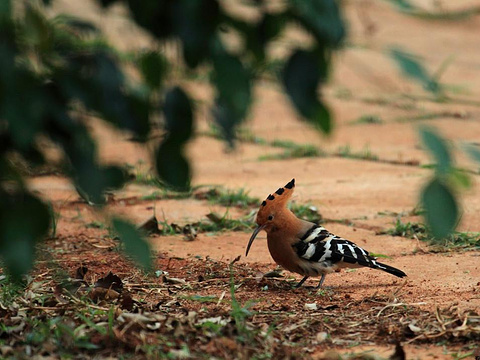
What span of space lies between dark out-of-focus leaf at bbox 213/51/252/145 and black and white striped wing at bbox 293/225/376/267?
110 inches

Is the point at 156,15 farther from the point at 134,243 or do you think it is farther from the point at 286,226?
the point at 286,226

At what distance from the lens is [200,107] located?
198 centimetres

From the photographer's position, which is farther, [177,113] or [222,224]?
[222,224]

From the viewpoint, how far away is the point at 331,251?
15.2ft

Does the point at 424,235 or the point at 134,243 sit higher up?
the point at 134,243

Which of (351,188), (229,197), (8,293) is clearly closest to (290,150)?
(351,188)

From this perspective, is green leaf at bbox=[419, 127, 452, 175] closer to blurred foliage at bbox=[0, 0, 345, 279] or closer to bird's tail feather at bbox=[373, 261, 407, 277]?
blurred foliage at bbox=[0, 0, 345, 279]

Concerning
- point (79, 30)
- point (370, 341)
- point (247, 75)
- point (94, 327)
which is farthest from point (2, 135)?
point (370, 341)

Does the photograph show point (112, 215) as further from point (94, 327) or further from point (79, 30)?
point (94, 327)

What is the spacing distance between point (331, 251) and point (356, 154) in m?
3.40

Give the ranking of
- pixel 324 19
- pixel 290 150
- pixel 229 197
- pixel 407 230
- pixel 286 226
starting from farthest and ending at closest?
1. pixel 290 150
2. pixel 229 197
3. pixel 407 230
4. pixel 286 226
5. pixel 324 19

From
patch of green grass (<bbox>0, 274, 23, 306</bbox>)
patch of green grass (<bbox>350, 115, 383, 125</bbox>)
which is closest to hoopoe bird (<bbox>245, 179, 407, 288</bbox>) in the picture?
patch of green grass (<bbox>0, 274, 23, 306</bbox>)

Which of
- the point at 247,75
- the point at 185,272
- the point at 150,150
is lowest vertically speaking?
the point at 185,272

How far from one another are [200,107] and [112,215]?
32 centimetres
